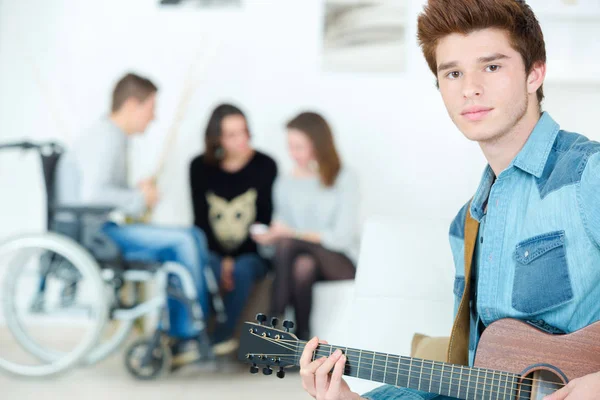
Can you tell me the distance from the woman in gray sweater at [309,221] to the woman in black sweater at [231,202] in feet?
0.27

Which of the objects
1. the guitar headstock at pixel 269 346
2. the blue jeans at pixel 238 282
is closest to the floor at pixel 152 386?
the blue jeans at pixel 238 282

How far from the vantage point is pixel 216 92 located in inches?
167

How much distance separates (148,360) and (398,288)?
1.93 m

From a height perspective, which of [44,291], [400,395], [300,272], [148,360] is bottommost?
[148,360]

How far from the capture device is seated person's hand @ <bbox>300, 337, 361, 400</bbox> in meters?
1.35

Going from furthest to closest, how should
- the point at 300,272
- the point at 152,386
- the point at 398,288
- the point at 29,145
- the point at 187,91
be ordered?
the point at 187,91 → the point at 29,145 → the point at 300,272 → the point at 152,386 → the point at 398,288

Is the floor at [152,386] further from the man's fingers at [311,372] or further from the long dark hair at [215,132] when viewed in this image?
the man's fingers at [311,372]

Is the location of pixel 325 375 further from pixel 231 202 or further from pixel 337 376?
pixel 231 202

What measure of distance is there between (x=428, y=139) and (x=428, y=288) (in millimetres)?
2408

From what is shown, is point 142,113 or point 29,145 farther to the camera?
point 142,113

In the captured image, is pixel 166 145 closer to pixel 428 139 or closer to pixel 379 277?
pixel 428 139

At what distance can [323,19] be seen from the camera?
420 centimetres

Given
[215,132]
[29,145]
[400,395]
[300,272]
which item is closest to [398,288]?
[400,395]

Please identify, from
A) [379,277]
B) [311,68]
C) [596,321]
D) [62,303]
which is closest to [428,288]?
[379,277]
